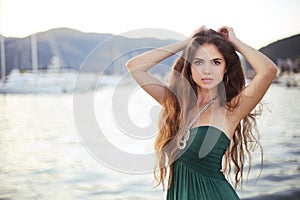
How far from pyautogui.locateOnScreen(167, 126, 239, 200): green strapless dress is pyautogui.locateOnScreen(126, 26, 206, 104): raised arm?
205mm

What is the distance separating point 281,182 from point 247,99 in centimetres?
88

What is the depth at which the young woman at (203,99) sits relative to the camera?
150 centimetres

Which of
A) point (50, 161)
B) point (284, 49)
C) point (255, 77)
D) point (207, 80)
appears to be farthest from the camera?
point (284, 49)

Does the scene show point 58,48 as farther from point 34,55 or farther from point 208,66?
point 208,66

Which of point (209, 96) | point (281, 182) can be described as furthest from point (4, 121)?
point (281, 182)

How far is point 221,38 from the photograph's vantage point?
1.55 m

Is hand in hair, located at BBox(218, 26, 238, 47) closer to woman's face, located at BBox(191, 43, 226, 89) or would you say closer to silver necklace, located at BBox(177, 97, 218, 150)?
woman's face, located at BBox(191, 43, 226, 89)

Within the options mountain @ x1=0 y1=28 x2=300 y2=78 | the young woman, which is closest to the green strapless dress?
the young woman

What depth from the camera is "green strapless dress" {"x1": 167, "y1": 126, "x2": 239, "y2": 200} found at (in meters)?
1.50

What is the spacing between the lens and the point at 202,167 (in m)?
1.52

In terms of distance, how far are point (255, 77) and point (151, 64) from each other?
34 centimetres

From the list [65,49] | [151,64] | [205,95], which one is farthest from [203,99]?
[65,49]

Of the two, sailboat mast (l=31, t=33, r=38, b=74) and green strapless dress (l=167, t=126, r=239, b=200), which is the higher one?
sailboat mast (l=31, t=33, r=38, b=74)

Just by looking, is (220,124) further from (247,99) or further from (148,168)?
(148,168)
